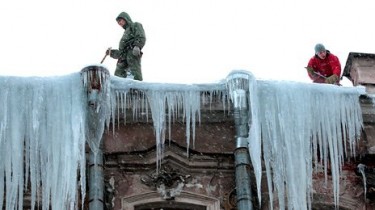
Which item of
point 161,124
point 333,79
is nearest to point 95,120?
point 161,124

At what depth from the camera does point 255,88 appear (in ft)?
71.1

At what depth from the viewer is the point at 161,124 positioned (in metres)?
21.3

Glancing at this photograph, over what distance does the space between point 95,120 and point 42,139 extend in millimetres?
829

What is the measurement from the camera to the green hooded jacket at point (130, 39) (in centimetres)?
2284

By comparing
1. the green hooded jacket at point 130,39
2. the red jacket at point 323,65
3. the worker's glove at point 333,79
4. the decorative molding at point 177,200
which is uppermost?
the green hooded jacket at point 130,39

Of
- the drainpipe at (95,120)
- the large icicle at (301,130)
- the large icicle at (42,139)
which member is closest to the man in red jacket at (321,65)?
the large icicle at (301,130)

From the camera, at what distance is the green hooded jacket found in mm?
22844

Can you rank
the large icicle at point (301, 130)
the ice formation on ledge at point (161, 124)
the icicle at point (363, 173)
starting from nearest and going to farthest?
the ice formation on ledge at point (161, 124), the large icicle at point (301, 130), the icicle at point (363, 173)

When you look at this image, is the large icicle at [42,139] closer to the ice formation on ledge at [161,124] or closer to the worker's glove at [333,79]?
the ice formation on ledge at [161,124]

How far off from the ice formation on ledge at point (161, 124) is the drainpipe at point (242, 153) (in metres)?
0.11

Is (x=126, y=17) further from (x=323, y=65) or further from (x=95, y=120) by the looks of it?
(x=323, y=65)

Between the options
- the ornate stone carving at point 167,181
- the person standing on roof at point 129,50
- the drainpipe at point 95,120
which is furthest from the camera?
the person standing on roof at point 129,50

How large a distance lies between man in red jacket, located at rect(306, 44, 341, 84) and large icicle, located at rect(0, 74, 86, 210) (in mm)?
4165

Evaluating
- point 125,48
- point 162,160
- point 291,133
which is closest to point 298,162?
point 291,133
